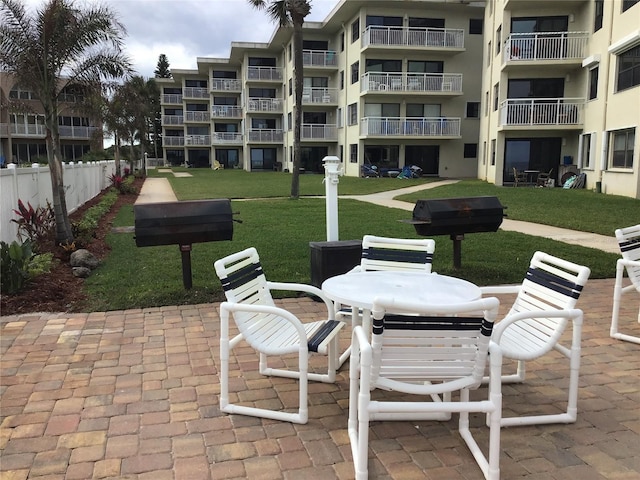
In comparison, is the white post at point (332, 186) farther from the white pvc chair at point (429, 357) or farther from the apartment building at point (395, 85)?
the apartment building at point (395, 85)

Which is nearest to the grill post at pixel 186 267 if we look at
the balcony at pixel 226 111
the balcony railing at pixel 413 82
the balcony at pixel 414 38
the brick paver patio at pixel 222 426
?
the brick paver patio at pixel 222 426

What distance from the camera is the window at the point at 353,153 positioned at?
3497 centimetres

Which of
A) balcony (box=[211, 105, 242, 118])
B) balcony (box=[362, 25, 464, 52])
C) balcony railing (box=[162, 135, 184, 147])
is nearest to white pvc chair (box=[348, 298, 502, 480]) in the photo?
balcony (box=[362, 25, 464, 52])

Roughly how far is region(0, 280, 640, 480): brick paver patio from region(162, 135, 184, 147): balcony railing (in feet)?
191

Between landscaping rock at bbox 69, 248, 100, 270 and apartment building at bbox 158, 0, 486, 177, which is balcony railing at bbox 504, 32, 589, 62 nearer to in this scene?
apartment building at bbox 158, 0, 486, 177

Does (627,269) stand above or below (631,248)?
below

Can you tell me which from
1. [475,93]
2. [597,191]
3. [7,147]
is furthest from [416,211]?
[7,147]

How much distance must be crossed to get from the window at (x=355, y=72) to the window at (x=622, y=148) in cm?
1736

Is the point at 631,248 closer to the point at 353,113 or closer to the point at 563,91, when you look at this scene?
the point at 563,91

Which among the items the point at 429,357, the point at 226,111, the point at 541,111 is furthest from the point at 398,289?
the point at 226,111

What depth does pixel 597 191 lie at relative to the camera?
20781mm

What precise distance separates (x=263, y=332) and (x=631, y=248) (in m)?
3.60

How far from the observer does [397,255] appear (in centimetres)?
465

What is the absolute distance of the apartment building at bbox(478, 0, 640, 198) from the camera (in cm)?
1944
